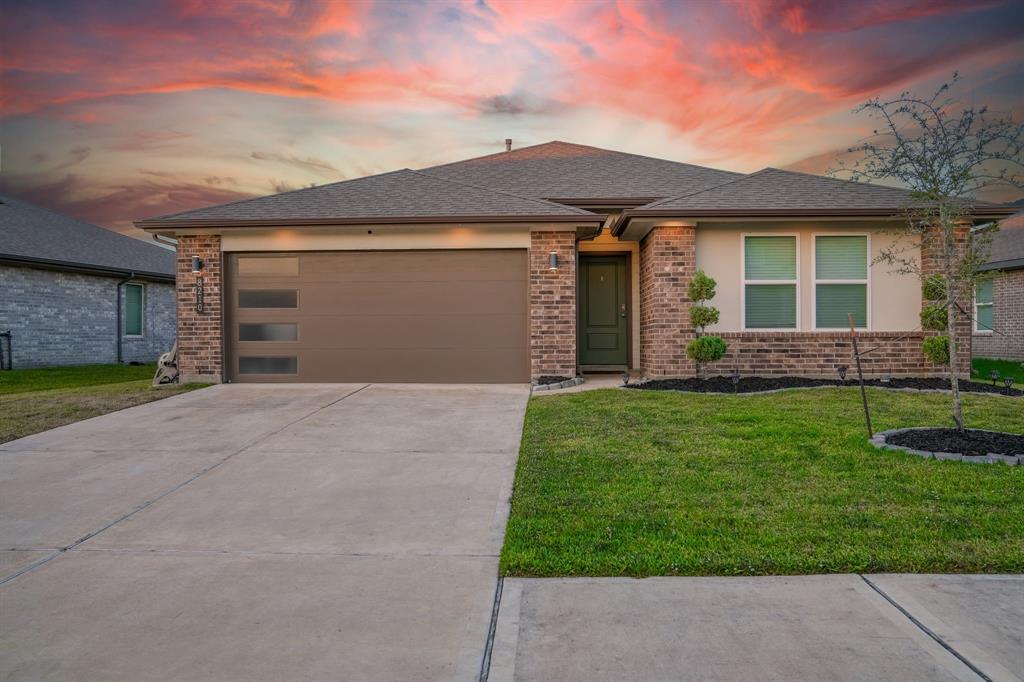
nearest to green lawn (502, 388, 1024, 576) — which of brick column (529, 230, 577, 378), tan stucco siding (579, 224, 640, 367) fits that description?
brick column (529, 230, 577, 378)

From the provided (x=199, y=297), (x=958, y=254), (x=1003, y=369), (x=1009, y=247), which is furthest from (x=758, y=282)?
(x=1009, y=247)

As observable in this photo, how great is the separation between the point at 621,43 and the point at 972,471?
1118 centimetres

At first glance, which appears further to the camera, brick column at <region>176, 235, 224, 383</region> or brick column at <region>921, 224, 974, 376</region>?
brick column at <region>176, 235, 224, 383</region>

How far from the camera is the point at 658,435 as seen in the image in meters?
6.11

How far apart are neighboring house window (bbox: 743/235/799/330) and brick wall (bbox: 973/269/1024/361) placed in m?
10.1

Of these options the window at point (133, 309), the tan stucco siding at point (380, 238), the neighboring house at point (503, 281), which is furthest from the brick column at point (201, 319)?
the window at point (133, 309)

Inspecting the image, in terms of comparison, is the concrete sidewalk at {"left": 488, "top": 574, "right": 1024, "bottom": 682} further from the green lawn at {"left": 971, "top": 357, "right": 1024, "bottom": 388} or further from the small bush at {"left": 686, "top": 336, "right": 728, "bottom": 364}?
the green lawn at {"left": 971, "top": 357, "right": 1024, "bottom": 388}

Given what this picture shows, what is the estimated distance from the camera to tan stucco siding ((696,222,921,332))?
10258 millimetres

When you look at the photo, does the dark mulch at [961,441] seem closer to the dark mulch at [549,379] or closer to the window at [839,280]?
the window at [839,280]

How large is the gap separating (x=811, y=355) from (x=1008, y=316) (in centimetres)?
1112

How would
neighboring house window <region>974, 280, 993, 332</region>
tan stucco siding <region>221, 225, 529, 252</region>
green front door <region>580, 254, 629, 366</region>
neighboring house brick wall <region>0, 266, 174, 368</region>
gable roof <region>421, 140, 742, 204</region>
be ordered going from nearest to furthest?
tan stucco siding <region>221, 225, 529, 252</region>, green front door <region>580, 254, 629, 366</region>, gable roof <region>421, 140, 742, 204</region>, neighboring house brick wall <region>0, 266, 174, 368</region>, neighboring house window <region>974, 280, 993, 332</region>

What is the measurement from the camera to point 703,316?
9641 millimetres

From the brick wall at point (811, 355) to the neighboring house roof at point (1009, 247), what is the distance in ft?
24.5

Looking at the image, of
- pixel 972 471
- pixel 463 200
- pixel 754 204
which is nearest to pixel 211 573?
pixel 972 471
